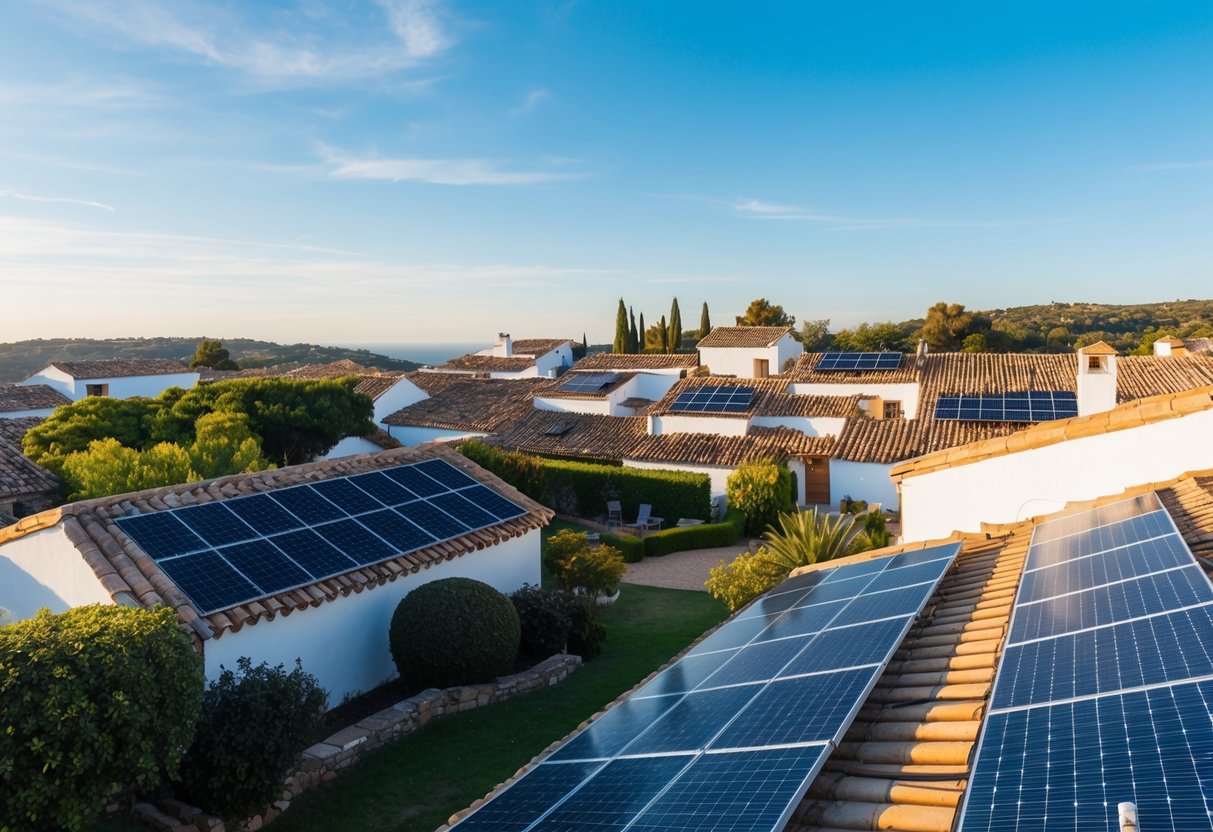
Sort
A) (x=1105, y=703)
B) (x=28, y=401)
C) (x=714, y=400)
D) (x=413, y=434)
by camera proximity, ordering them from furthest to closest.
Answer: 1. (x=28, y=401)
2. (x=413, y=434)
3. (x=714, y=400)
4. (x=1105, y=703)

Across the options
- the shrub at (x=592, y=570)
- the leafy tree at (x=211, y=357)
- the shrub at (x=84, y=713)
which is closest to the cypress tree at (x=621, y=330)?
the leafy tree at (x=211, y=357)

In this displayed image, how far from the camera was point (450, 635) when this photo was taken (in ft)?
41.2

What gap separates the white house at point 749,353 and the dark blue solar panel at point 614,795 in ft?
161

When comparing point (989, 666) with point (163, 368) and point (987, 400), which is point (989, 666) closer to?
point (987, 400)

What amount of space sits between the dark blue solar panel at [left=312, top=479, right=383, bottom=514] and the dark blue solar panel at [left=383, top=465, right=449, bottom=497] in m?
1.17

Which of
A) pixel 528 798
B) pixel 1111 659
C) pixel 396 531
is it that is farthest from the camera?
A: pixel 396 531

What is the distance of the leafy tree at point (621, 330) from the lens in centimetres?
8150

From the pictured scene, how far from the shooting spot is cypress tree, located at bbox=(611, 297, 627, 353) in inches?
3209

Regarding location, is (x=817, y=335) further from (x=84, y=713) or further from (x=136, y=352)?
(x=136, y=352)

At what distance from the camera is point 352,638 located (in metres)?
13.0

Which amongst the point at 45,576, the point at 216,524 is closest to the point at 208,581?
the point at 216,524

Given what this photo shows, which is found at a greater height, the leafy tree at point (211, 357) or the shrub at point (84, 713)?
the leafy tree at point (211, 357)

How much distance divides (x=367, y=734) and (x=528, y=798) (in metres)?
6.65

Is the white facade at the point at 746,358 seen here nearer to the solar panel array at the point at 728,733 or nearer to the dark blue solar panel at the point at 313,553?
the dark blue solar panel at the point at 313,553
